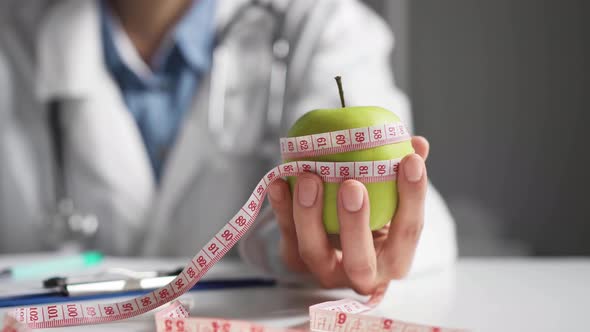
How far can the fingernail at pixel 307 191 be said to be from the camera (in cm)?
64

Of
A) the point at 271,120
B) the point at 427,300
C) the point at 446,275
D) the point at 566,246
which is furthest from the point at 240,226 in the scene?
the point at 566,246

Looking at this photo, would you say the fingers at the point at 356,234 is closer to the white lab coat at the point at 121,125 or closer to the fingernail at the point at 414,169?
the fingernail at the point at 414,169

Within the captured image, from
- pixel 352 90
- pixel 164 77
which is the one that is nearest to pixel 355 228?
pixel 352 90

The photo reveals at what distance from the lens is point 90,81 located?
4.54ft

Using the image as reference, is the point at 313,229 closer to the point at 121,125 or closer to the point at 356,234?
the point at 356,234

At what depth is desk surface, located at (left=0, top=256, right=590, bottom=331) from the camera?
638 mm

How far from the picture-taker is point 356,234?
647 millimetres

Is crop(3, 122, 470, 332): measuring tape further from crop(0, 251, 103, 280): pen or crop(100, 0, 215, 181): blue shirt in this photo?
crop(100, 0, 215, 181): blue shirt

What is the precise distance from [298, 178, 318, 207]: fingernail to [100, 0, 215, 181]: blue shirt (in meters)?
0.84

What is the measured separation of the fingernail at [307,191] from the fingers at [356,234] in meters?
0.03

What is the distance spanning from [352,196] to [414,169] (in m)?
0.08

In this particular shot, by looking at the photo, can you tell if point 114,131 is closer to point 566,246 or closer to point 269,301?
point 269,301

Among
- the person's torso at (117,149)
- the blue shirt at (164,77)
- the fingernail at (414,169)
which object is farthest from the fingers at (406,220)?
the blue shirt at (164,77)

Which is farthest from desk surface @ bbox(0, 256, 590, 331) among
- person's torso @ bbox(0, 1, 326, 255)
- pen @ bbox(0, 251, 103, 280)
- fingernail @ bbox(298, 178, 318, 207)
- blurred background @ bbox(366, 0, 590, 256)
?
blurred background @ bbox(366, 0, 590, 256)
